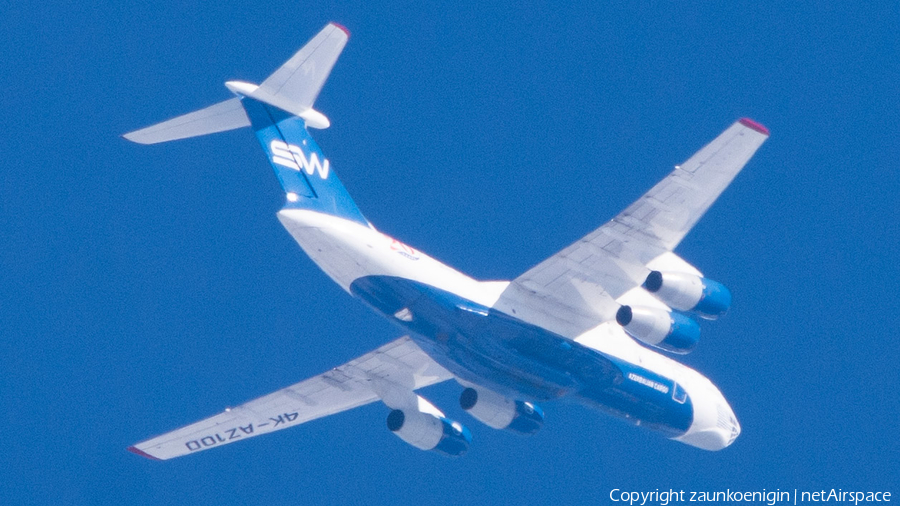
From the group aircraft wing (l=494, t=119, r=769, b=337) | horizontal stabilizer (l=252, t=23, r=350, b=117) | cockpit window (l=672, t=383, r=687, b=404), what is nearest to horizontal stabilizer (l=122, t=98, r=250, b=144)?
horizontal stabilizer (l=252, t=23, r=350, b=117)

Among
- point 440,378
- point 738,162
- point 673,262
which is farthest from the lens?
point 440,378

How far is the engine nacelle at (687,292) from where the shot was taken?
23141mm

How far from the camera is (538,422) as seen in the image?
26906 millimetres

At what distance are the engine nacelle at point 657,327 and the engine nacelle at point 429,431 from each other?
13.6ft

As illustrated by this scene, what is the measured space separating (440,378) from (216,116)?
21.1ft

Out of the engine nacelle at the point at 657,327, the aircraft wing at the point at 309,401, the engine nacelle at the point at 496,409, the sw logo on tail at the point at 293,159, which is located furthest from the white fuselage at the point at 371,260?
the aircraft wing at the point at 309,401

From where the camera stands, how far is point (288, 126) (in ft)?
78.9

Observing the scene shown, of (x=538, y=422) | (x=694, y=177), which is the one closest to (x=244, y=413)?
(x=538, y=422)

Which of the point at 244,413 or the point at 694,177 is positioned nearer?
the point at 694,177

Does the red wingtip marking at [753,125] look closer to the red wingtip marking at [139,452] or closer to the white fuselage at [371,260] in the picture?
the white fuselage at [371,260]

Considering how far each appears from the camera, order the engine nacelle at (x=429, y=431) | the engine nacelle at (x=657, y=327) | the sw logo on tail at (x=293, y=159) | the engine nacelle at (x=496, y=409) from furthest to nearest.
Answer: the engine nacelle at (x=429, y=431) < the engine nacelle at (x=496, y=409) < the engine nacelle at (x=657, y=327) < the sw logo on tail at (x=293, y=159)

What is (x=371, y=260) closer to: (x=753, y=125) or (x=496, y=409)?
(x=496, y=409)

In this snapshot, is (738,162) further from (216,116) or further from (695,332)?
(216,116)

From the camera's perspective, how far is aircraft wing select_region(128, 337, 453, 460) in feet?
87.4
